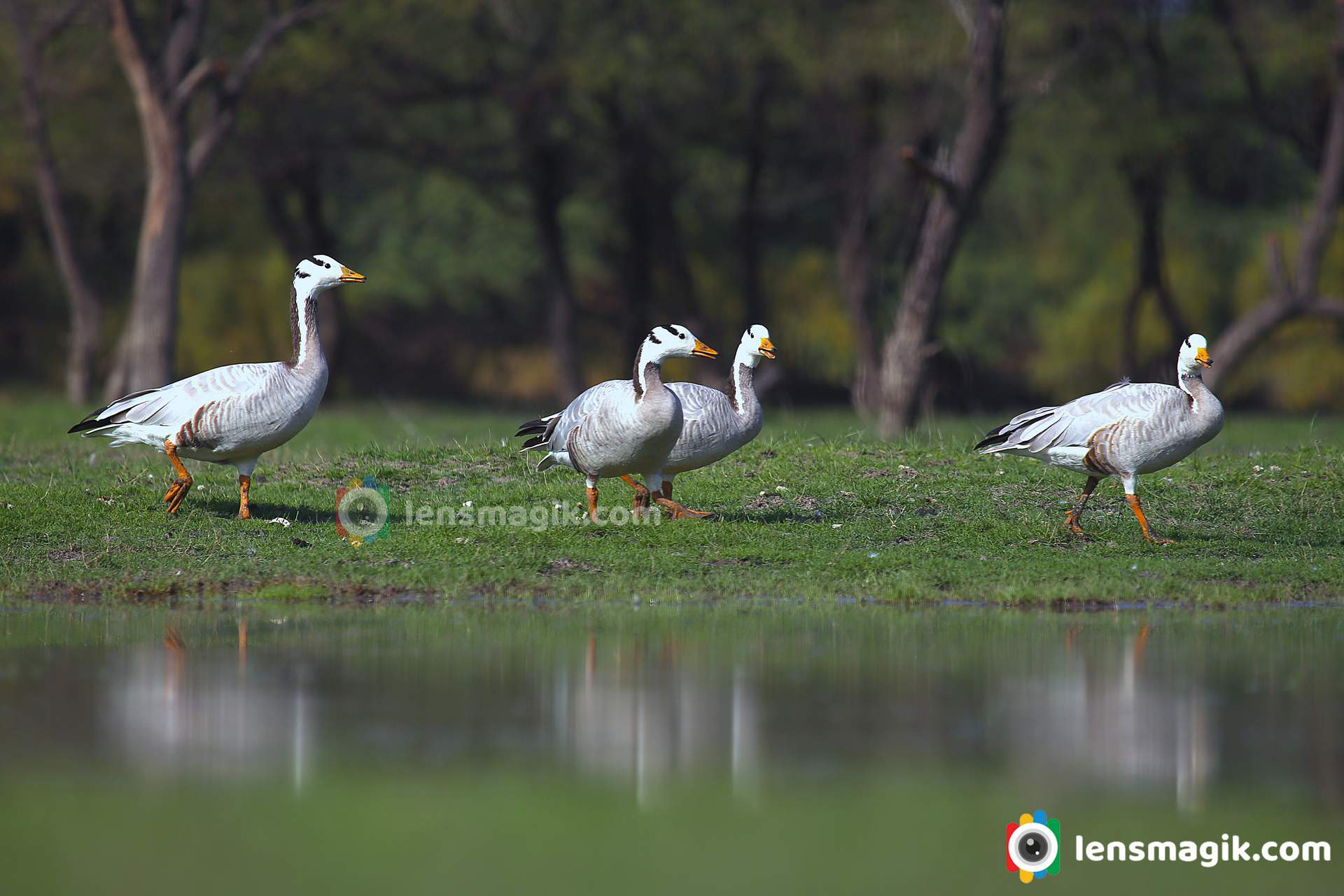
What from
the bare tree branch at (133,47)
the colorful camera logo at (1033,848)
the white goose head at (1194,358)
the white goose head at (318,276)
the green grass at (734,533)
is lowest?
the colorful camera logo at (1033,848)

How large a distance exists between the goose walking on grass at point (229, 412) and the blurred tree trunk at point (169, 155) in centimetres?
1448

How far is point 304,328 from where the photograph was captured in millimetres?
13344

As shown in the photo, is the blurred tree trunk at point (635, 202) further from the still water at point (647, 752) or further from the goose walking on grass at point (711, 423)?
the still water at point (647, 752)

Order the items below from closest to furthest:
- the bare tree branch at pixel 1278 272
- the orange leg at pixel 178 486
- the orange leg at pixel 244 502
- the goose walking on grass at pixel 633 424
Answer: the goose walking on grass at pixel 633 424, the orange leg at pixel 178 486, the orange leg at pixel 244 502, the bare tree branch at pixel 1278 272

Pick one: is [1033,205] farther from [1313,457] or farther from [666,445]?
[666,445]

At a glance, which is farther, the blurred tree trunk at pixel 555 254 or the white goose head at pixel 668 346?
the blurred tree trunk at pixel 555 254

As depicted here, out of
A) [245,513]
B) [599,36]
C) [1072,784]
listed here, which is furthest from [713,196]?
[1072,784]

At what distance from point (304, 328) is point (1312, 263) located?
22.3 m

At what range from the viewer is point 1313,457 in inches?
642

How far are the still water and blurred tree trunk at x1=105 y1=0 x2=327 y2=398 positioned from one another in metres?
18.9

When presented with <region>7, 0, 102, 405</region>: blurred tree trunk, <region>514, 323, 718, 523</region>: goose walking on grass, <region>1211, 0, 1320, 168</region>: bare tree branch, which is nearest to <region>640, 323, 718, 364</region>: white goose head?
<region>514, 323, 718, 523</region>: goose walking on grass

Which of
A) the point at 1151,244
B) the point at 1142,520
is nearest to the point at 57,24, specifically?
the point at 1151,244

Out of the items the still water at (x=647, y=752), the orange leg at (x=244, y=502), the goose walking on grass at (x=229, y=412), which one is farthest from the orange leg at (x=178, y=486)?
the still water at (x=647, y=752)

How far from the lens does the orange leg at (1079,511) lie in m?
12.9
